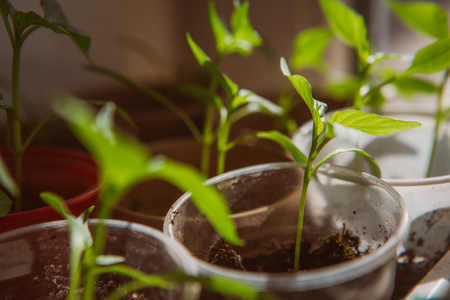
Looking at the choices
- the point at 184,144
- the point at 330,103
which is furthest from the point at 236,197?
the point at 330,103

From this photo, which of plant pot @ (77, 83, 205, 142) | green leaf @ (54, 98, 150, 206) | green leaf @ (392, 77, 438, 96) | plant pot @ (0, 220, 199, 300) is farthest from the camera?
plant pot @ (77, 83, 205, 142)

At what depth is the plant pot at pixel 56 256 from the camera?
35 centimetres

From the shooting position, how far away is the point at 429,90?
0.61 meters

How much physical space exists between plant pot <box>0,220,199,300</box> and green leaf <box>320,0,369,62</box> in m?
0.32

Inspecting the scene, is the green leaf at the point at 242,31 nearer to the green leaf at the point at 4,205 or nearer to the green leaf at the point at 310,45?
the green leaf at the point at 310,45

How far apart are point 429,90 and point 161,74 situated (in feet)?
2.30

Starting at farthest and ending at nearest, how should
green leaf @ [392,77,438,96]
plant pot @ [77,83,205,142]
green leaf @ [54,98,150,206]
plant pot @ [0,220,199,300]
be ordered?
plant pot @ [77,83,205,142] < green leaf @ [392,77,438,96] < plant pot @ [0,220,199,300] < green leaf @ [54,98,150,206]

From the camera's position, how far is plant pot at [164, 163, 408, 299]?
1.00 ft

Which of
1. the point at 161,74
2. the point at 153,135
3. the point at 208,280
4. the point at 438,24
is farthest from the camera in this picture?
the point at 161,74

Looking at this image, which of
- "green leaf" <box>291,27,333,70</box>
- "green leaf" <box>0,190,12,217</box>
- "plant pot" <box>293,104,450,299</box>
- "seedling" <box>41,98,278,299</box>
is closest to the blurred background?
"green leaf" <box>291,27,333,70</box>

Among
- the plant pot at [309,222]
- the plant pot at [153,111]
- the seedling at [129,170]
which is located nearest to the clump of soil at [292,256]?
the plant pot at [309,222]

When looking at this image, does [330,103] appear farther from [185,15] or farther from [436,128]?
[185,15]

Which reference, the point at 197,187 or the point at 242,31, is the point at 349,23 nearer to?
the point at 242,31

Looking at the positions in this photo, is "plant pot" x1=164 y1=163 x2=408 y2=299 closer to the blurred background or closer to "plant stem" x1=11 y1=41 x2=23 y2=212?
"plant stem" x1=11 y1=41 x2=23 y2=212
